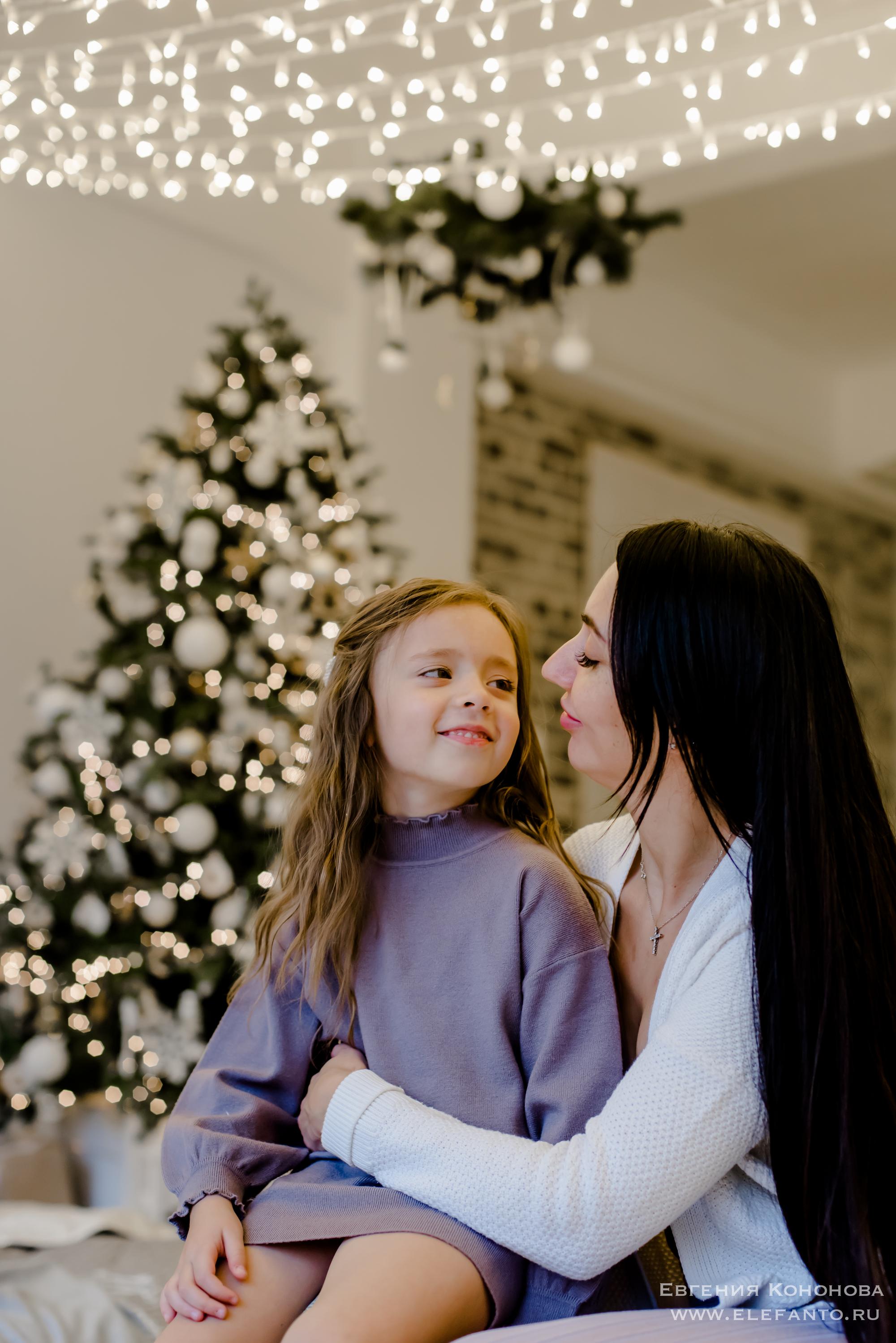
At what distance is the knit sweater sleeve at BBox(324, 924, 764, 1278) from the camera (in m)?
1.27

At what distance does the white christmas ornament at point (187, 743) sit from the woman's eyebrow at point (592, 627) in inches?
81.6

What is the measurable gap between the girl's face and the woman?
152 millimetres

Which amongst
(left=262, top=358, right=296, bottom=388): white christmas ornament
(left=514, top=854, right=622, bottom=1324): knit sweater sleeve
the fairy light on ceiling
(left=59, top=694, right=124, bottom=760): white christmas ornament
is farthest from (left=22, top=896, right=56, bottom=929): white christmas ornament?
(left=514, top=854, right=622, bottom=1324): knit sweater sleeve

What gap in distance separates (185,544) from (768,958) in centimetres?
254

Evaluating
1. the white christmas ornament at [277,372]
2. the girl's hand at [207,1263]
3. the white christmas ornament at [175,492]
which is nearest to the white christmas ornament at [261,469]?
the white christmas ornament at [175,492]

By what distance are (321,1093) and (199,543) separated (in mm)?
2288

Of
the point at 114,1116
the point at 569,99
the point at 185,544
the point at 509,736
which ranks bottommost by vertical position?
the point at 114,1116

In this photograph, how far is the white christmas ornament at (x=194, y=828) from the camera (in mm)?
3389

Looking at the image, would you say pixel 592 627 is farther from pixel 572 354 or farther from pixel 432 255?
pixel 432 255

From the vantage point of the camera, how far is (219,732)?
3570mm

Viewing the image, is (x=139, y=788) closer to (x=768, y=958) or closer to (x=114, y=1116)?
(x=114, y=1116)

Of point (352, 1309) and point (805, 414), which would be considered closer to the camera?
point (352, 1309)

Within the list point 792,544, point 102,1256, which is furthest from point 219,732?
point 792,544

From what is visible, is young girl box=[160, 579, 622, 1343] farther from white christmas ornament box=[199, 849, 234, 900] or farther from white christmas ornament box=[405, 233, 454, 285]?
white christmas ornament box=[405, 233, 454, 285]
